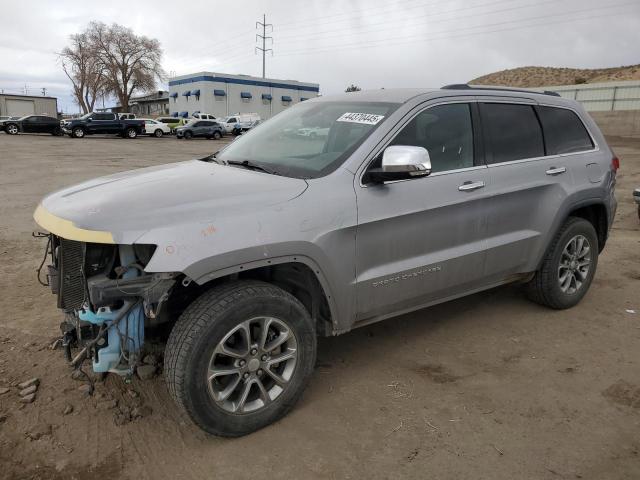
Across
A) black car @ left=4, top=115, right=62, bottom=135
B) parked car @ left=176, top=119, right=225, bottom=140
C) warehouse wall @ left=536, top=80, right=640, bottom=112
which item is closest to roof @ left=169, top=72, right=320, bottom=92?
parked car @ left=176, top=119, right=225, bottom=140

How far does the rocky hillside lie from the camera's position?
178 ft

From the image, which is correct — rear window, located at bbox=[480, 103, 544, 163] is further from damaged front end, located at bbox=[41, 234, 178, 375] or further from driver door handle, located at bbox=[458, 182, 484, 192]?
damaged front end, located at bbox=[41, 234, 178, 375]

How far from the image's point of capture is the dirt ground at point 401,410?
263 cm

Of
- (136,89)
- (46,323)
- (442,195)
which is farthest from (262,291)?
(136,89)

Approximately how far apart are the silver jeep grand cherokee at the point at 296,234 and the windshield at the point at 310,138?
0.02 meters

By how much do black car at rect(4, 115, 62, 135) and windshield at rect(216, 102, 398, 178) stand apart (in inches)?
1402

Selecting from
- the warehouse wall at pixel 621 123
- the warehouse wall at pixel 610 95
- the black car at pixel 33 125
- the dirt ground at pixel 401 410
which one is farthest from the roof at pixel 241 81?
the dirt ground at pixel 401 410

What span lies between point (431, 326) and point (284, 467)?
206 centimetres

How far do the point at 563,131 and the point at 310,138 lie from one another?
2.26 meters

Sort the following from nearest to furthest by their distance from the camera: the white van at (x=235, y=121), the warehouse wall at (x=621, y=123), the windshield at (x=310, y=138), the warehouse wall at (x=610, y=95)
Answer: the windshield at (x=310, y=138) < the warehouse wall at (x=621, y=123) < the warehouse wall at (x=610, y=95) < the white van at (x=235, y=121)

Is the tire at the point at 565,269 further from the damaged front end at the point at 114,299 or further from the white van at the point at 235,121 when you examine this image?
the white van at the point at 235,121

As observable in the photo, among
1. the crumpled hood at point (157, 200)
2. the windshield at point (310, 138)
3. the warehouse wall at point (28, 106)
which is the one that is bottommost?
the crumpled hood at point (157, 200)

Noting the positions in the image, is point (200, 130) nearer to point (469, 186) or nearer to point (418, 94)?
point (418, 94)

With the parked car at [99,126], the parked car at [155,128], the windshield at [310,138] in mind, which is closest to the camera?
the windshield at [310,138]
